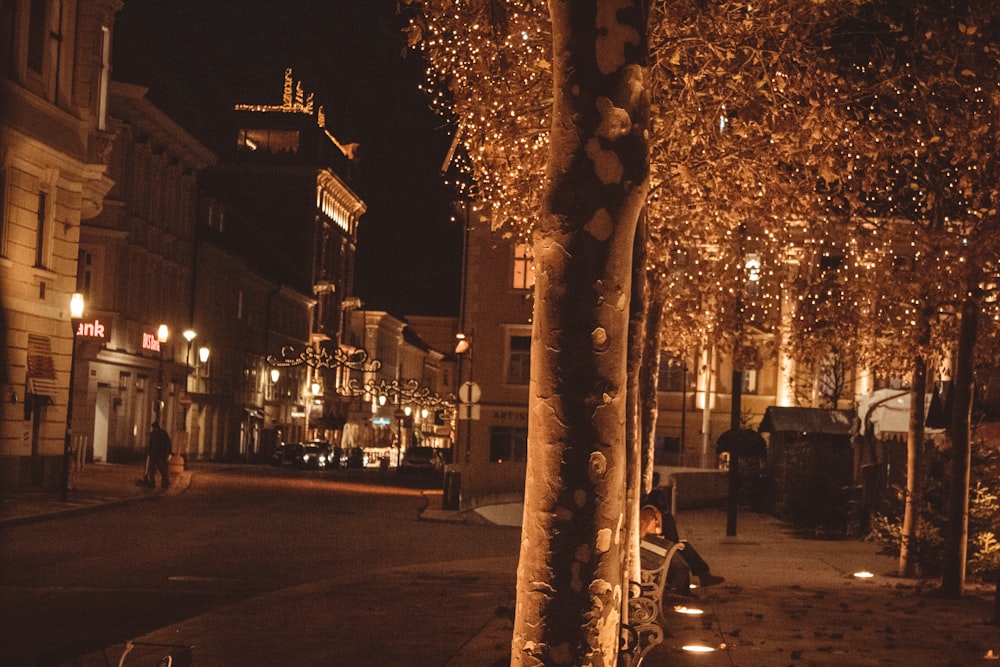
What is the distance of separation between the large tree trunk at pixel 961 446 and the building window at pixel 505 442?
1647 inches

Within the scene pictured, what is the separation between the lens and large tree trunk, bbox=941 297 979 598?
52.2 feet

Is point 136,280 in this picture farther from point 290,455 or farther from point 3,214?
point 3,214

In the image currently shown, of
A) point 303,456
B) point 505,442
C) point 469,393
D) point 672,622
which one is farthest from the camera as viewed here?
point 303,456

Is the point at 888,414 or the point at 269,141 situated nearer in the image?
the point at 888,414

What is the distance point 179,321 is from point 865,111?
48.9 m

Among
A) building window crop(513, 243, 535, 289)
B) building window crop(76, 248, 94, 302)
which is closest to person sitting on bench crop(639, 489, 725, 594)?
building window crop(76, 248, 94, 302)

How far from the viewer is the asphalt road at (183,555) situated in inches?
525

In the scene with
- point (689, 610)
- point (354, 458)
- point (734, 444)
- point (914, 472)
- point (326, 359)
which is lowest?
point (354, 458)

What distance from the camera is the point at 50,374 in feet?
103

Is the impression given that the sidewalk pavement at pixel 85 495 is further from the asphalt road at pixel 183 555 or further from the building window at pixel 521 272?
the building window at pixel 521 272

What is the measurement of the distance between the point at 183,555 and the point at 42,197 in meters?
14.1

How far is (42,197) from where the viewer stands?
3169cm

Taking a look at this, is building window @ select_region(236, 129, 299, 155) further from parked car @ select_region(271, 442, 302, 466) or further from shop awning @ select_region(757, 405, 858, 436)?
shop awning @ select_region(757, 405, 858, 436)

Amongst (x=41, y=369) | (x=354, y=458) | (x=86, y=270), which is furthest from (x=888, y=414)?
(x=354, y=458)
